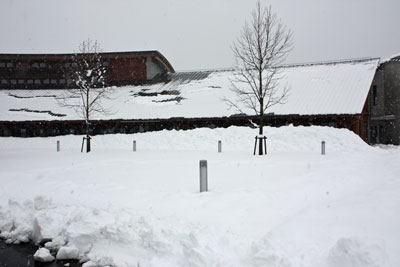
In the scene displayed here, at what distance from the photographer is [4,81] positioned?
36.9m

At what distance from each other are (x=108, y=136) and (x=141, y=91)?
835cm

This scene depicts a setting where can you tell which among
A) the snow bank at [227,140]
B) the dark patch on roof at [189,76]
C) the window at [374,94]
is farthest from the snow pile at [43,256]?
the window at [374,94]

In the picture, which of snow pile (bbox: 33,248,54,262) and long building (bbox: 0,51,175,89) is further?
long building (bbox: 0,51,175,89)

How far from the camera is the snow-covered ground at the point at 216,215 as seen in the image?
13.9ft

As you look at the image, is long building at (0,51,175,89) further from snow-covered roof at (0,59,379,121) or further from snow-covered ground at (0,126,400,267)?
snow-covered ground at (0,126,400,267)

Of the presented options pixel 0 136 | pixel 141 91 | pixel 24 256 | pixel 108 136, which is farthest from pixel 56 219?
pixel 0 136

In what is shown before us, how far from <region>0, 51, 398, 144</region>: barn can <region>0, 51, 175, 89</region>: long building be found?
314 mm

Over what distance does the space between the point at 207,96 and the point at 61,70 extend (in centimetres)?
2117

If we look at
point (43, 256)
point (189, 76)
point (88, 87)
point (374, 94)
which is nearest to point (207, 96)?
A: point (189, 76)

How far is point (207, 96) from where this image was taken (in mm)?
29125

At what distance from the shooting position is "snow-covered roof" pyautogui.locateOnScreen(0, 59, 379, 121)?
23.9 m

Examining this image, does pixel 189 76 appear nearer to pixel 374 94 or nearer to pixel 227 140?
pixel 227 140

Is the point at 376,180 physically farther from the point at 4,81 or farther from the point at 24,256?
the point at 4,81

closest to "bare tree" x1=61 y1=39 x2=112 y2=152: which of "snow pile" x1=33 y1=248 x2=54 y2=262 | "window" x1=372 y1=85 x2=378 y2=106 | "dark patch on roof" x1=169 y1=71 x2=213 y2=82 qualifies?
"dark patch on roof" x1=169 y1=71 x2=213 y2=82
